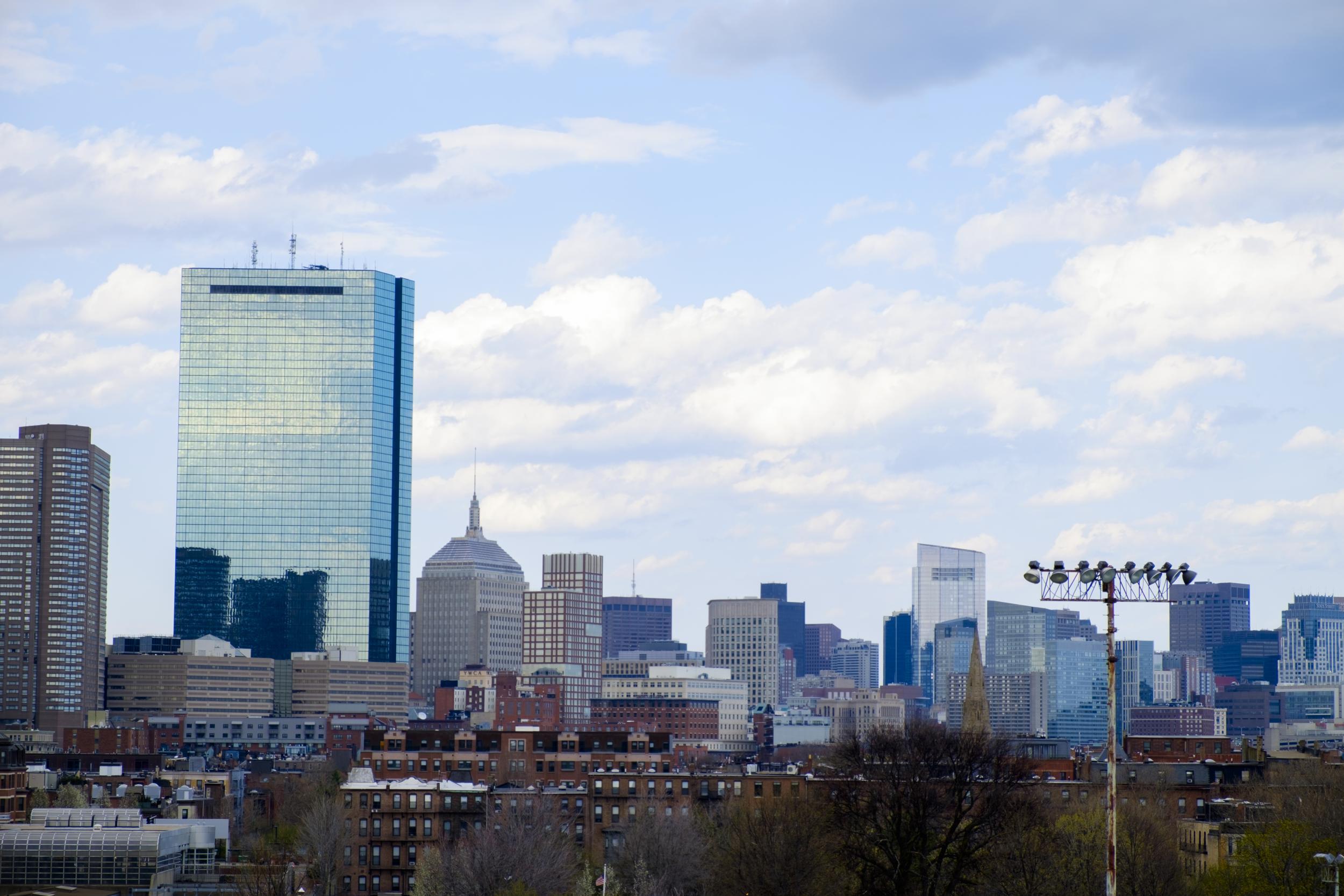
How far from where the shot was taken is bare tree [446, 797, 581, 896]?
152375 millimetres

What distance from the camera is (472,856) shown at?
157500mm

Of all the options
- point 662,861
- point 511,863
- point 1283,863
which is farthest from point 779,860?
point 1283,863

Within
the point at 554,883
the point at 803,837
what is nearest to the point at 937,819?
the point at 803,837

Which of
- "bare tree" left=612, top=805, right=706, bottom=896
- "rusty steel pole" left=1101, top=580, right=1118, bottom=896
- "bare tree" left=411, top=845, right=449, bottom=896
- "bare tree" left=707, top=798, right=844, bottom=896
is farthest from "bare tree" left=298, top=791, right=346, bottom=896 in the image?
"rusty steel pole" left=1101, top=580, right=1118, bottom=896

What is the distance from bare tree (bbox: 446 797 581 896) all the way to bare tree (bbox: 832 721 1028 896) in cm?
2352

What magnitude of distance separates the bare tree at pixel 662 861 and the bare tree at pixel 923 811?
1614 cm

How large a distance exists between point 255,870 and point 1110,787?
102 metres

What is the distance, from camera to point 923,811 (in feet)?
427

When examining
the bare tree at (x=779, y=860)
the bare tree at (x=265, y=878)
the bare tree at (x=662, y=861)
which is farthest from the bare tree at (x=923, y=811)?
the bare tree at (x=265, y=878)

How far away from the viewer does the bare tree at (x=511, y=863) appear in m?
152

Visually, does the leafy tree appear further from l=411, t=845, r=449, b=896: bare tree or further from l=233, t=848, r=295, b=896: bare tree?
l=233, t=848, r=295, b=896: bare tree

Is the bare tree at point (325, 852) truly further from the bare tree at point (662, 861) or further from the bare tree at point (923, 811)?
the bare tree at point (923, 811)

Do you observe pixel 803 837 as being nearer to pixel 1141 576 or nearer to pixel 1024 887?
pixel 1024 887

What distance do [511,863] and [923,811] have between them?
118ft
